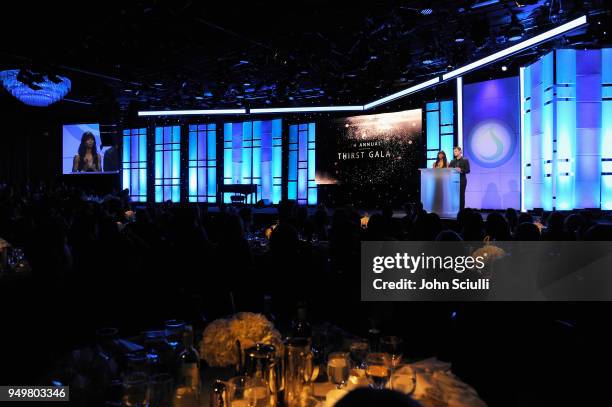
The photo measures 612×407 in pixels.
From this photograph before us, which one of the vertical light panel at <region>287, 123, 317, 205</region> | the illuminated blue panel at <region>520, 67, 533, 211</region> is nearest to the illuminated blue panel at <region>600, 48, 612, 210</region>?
the illuminated blue panel at <region>520, 67, 533, 211</region>

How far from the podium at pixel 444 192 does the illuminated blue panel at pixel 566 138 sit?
2292 mm

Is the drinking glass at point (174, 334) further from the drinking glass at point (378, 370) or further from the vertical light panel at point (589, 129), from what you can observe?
the vertical light panel at point (589, 129)

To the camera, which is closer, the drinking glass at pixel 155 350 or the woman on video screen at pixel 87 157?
the drinking glass at pixel 155 350

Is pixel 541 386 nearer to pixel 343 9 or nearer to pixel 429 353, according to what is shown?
pixel 429 353

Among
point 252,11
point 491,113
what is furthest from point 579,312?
point 491,113

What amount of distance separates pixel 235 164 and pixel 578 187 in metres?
10.8

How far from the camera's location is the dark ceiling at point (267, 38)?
714 cm

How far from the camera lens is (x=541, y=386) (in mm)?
2074

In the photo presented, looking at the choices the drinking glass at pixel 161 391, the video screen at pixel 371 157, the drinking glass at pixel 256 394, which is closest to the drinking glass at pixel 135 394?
the drinking glass at pixel 161 391

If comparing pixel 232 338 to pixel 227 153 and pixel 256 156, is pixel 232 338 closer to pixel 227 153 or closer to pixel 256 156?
pixel 256 156

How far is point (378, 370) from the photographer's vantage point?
1.23 metres

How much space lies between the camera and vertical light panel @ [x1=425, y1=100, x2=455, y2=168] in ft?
39.5

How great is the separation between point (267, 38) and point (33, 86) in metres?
4.54

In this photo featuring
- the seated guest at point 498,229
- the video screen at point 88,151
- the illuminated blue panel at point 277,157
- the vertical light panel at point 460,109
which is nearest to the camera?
the seated guest at point 498,229
